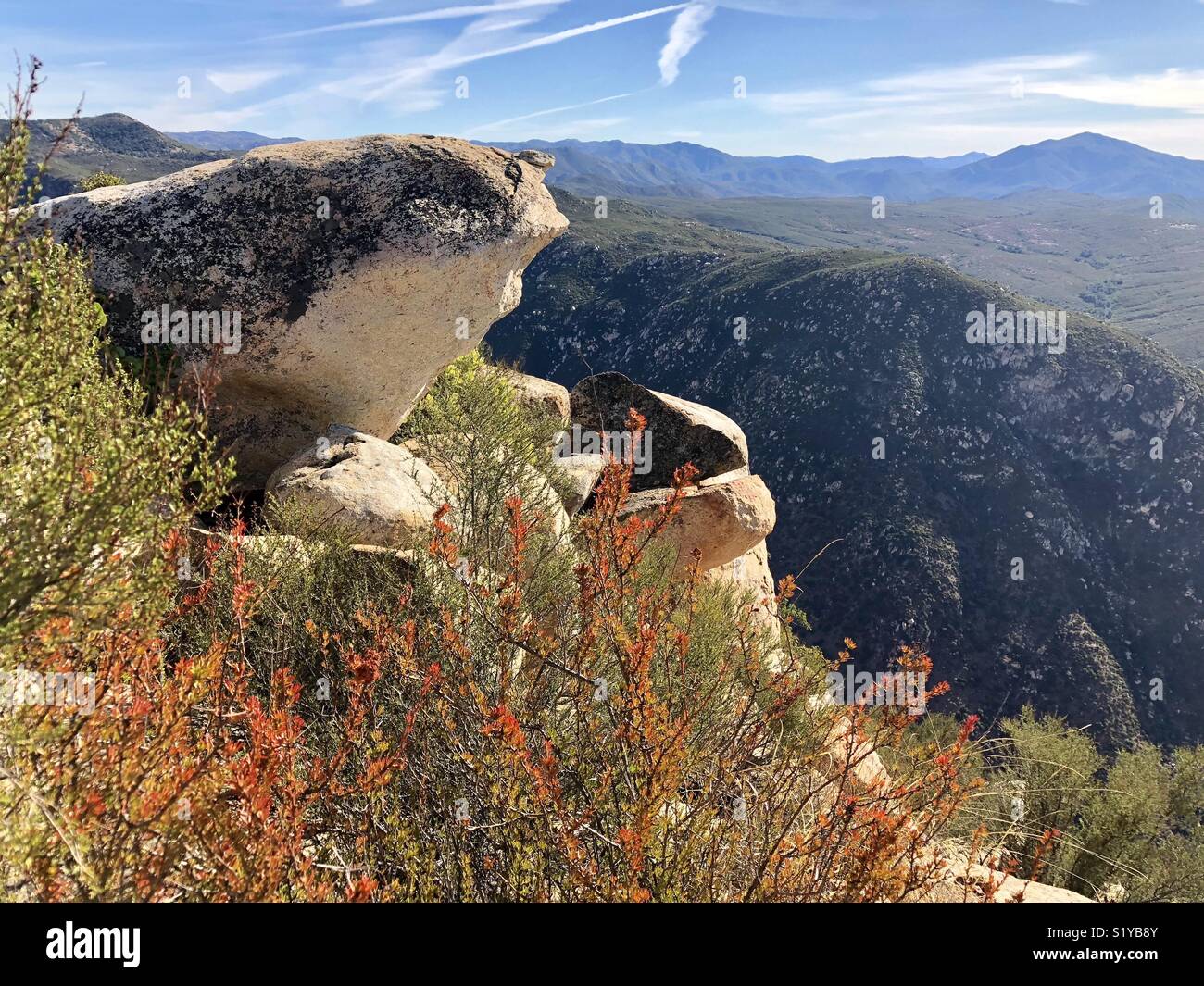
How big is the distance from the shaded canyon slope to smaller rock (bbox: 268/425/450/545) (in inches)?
1316

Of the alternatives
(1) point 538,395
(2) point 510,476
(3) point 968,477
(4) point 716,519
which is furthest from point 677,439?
(3) point 968,477

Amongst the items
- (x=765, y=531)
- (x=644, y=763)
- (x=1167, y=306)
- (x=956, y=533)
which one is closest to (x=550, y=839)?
(x=644, y=763)

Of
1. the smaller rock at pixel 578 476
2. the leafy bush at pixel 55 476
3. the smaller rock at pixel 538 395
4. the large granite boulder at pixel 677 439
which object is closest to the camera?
the leafy bush at pixel 55 476

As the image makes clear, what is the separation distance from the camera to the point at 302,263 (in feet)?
25.1

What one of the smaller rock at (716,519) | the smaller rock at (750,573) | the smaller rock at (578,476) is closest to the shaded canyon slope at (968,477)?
the smaller rock at (750,573)

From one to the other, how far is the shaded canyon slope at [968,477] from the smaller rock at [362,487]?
110 ft

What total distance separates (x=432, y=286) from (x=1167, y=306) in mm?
193837

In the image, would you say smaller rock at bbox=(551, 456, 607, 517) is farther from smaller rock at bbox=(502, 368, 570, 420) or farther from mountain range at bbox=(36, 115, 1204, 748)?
mountain range at bbox=(36, 115, 1204, 748)

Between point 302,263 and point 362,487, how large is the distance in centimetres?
270

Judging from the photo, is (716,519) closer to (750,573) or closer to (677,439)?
(677,439)

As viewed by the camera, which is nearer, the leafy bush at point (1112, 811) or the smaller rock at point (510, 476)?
the smaller rock at point (510, 476)

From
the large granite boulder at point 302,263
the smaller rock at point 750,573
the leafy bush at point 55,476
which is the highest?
the large granite boulder at point 302,263

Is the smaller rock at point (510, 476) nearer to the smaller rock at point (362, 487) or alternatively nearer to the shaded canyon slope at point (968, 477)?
the smaller rock at point (362, 487)

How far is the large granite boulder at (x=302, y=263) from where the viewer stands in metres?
7.46
